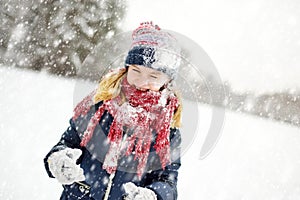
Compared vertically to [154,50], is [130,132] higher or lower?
lower

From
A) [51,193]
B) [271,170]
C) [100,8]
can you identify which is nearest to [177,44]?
[51,193]

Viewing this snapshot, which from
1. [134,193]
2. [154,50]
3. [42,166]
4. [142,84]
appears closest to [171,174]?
[134,193]

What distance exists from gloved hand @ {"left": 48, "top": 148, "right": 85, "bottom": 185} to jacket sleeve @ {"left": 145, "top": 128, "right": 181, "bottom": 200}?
10.2 inches

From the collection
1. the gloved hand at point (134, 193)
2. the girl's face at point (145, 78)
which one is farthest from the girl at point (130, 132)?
the gloved hand at point (134, 193)

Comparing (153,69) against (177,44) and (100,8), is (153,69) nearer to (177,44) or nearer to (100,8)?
(177,44)

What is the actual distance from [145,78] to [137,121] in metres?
0.16

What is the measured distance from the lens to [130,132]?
148 centimetres

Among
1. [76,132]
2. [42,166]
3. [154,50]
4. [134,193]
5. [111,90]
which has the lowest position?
[42,166]

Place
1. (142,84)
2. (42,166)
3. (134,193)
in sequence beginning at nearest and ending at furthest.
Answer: (134,193), (142,84), (42,166)

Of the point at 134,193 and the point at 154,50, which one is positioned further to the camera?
the point at 154,50

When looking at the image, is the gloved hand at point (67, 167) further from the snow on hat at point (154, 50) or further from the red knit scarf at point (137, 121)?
the snow on hat at point (154, 50)

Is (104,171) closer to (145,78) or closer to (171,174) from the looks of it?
(171,174)

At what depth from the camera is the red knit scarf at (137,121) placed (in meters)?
1.43

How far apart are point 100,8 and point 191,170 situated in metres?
10.2
